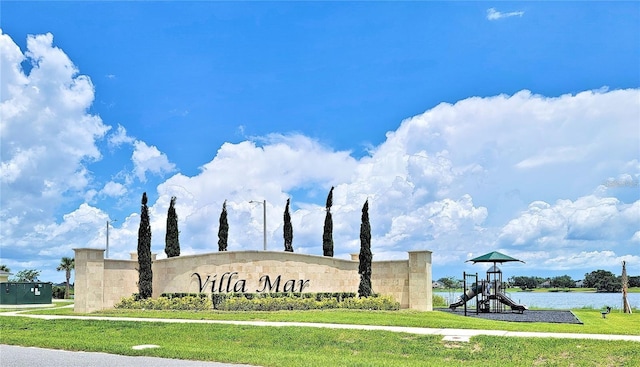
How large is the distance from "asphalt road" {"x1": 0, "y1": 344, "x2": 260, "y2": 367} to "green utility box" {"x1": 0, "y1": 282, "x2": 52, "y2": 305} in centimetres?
2786

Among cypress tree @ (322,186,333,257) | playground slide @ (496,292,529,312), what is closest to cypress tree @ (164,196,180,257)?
cypress tree @ (322,186,333,257)

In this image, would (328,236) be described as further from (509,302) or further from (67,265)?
(67,265)

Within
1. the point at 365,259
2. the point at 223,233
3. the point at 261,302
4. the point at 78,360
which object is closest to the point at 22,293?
the point at 223,233

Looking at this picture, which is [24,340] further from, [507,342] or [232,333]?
[507,342]

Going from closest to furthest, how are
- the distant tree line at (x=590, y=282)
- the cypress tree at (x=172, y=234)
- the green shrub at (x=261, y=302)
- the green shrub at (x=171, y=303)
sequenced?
the green shrub at (x=261, y=302), the green shrub at (x=171, y=303), the cypress tree at (x=172, y=234), the distant tree line at (x=590, y=282)

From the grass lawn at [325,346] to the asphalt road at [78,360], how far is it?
53 centimetres

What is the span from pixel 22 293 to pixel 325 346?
106ft

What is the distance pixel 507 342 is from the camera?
1540cm

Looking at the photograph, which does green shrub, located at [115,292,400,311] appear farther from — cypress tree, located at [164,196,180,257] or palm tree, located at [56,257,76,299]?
palm tree, located at [56,257,76,299]

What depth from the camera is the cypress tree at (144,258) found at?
3247 cm

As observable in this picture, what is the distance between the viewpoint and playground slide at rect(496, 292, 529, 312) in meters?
32.1

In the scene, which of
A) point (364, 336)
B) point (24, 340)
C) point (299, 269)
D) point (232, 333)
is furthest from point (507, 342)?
point (299, 269)

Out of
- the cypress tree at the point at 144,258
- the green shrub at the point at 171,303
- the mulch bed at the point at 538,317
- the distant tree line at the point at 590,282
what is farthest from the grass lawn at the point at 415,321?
the distant tree line at the point at 590,282

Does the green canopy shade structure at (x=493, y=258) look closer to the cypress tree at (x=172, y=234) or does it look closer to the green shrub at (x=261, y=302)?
the green shrub at (x=261, y=302)
